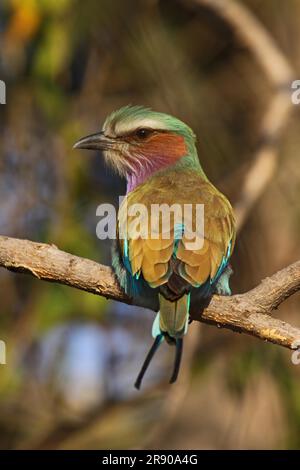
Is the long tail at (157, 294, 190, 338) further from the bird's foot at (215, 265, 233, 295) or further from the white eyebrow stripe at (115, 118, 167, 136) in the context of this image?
the white eyebrow stripe at (115, 118, 167, 136)

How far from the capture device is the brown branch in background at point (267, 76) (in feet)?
17.4

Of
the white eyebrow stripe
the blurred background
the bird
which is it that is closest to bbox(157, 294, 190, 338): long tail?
the bird

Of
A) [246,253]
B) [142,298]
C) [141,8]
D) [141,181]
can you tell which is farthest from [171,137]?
[141,8]

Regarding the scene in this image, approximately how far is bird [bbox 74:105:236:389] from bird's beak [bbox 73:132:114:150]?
0.39 ft

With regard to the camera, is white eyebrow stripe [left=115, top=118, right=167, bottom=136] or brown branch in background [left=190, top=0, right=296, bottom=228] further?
brown branch in background [left=190, top=0, right=296, bottom=228]

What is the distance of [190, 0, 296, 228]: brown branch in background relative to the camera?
5.32 meters

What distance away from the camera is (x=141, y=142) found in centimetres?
450

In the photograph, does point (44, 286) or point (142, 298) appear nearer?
point (142, 298)

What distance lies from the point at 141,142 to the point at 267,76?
1.82m

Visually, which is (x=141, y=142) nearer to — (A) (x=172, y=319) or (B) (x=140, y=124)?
(B) (x=140, y=124)

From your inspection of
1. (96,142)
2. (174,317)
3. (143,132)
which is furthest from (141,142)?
(174,317)

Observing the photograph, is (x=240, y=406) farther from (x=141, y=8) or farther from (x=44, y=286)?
(x=141, y=8)

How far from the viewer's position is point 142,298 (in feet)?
11.8

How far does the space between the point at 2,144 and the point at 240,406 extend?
6.76 feet
